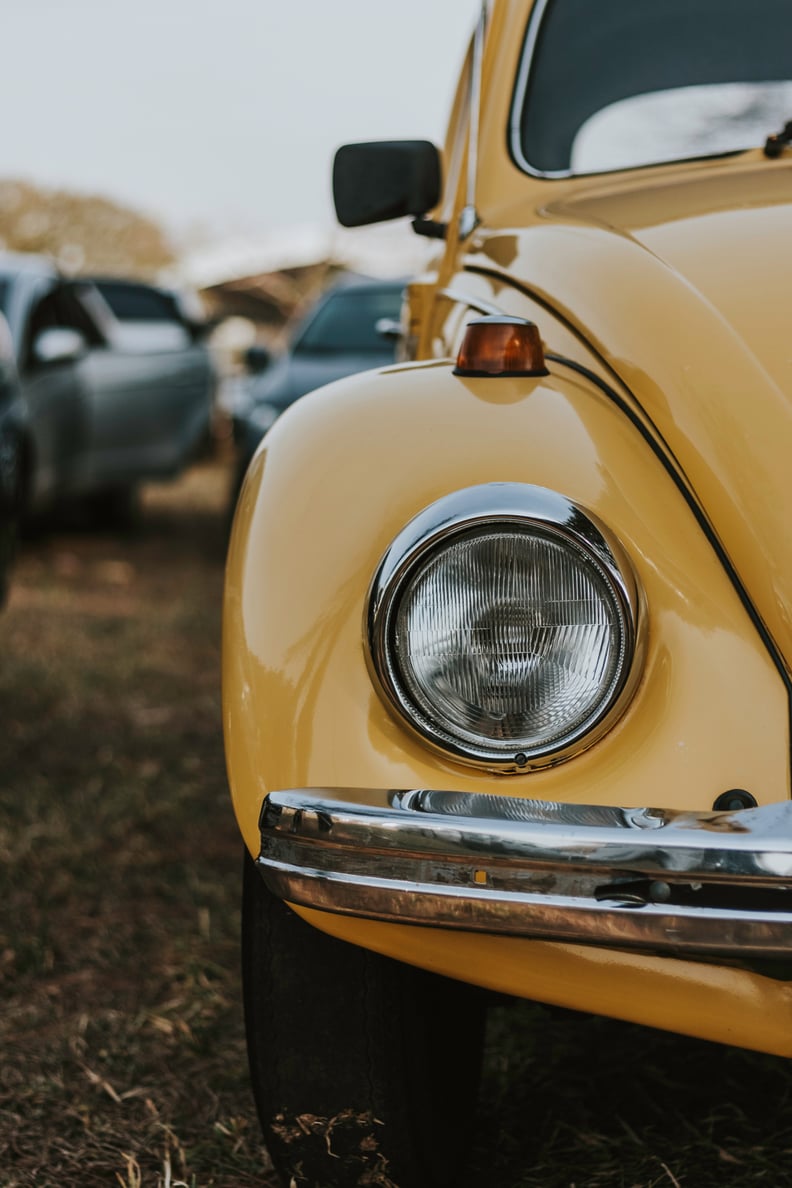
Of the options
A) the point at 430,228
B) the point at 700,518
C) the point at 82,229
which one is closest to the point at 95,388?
the point at 430,228

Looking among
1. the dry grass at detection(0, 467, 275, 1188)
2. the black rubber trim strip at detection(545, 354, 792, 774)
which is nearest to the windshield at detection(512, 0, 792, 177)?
the black rubber trim strip at detection(545, 354, 792, 774)

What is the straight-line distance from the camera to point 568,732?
1.32 meters

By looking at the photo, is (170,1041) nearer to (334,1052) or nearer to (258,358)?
(334,1052)

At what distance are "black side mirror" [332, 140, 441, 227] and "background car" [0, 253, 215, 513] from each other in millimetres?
3984

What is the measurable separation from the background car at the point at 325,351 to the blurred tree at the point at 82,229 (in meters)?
19.9

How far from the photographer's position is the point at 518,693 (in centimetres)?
133

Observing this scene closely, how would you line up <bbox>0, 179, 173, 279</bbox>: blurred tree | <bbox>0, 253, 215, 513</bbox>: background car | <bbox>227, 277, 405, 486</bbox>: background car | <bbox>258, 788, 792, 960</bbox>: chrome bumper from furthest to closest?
<bbox>0, 179, 173, 279</bbox>: blurred tree → <bbox>0, 253, 215, 513</bbox>: background car → <bbox>227, 277, 405, 486</bbox>: background car → <bbox>258, 788, 792, 960</bbox>: chrome bumper

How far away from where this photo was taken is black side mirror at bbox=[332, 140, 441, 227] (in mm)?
2496

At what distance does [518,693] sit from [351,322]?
5.83 meters

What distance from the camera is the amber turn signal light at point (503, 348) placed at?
159cm

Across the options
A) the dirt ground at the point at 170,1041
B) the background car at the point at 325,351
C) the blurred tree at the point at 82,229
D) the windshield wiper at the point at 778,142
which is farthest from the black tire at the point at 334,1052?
the blurred tree at the point at 82,229

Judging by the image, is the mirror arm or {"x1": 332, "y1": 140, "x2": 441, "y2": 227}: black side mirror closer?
{"x1": 332, "y1": 140, "x2": 441, "y2": 227}: black side mirror

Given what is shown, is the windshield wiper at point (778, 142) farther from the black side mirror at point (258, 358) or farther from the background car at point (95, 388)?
the black side mirror at point (258, 358)

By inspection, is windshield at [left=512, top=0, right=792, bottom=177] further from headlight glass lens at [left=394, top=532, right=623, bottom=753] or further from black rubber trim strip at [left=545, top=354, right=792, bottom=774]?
headlight glass lens at [left=394, top=532, right=623, bottom=753]
